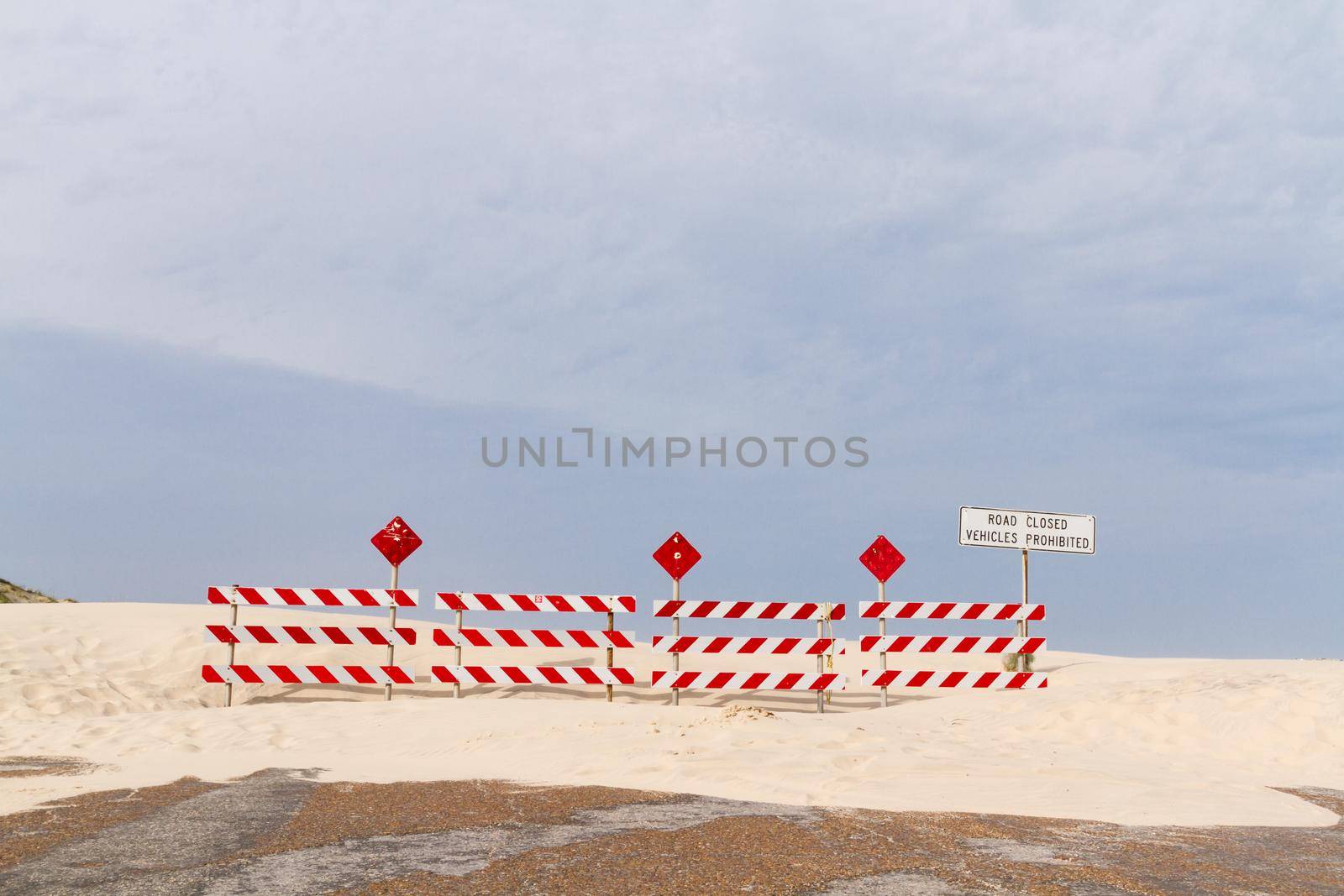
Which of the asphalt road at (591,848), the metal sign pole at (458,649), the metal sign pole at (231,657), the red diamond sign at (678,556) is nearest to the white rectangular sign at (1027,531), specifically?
the red diamond sign at (678,556)

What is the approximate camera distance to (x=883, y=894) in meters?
4.84

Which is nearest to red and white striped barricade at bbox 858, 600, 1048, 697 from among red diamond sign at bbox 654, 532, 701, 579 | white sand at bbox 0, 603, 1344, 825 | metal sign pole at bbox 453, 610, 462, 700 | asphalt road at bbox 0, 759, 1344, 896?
white sand at bbox 0, 603, 1344, 825

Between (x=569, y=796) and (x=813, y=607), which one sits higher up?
(x=813, y=607)

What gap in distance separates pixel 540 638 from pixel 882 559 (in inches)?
204

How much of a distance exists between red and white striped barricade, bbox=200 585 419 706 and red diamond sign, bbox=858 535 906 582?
666cm

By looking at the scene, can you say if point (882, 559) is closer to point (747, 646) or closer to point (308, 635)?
point (747, 646)

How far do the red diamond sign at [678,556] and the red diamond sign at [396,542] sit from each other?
364cm

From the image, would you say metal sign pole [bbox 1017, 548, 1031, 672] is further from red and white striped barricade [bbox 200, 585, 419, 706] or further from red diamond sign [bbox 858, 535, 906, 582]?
red and white striped barricade [bbox 200, 585, 419, 706]

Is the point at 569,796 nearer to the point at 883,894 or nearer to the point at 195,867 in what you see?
the point at 195,867

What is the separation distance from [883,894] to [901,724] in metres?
8.70

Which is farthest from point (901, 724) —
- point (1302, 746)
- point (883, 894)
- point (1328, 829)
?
point (883, 894)

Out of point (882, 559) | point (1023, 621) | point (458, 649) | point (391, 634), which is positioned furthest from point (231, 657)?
point (1023, 621)

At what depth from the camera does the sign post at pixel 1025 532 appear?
1702cm

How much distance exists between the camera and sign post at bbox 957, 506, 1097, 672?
55.8ft
